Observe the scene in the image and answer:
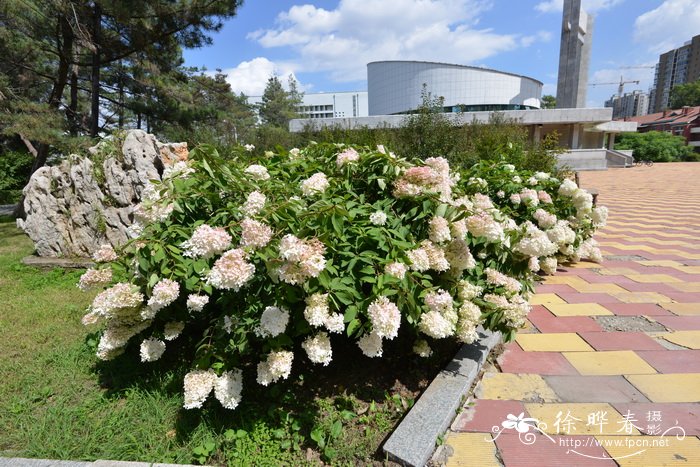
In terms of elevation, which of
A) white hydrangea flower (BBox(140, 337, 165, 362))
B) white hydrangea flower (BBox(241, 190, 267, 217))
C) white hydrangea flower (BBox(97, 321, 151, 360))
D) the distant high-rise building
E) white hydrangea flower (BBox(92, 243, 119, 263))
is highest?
the distant high-rise building

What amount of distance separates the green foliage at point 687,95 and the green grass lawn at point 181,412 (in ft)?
293

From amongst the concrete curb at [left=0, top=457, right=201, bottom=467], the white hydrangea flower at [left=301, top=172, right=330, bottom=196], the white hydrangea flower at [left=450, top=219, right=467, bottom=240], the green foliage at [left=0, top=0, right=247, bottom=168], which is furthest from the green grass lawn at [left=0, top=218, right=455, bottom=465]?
the green foliage at [left=0, top=0, right=247, bottom=168]

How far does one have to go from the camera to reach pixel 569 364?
233 cm

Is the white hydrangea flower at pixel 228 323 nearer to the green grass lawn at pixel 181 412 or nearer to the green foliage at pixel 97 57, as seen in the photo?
the green grass lawn at pixel 181 412

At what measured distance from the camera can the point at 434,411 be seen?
1.82 meters

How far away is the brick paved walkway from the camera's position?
1.68 meters

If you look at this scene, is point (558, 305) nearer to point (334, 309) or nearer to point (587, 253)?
point (587, 253)

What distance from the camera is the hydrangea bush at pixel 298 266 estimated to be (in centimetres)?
158

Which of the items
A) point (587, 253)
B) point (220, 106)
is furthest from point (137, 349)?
point (220, 106)

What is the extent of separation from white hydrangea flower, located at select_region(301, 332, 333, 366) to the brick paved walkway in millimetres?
717

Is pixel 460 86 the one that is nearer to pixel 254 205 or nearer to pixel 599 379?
pixel 599 379

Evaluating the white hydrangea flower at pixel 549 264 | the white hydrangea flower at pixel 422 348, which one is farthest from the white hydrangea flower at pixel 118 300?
the white hydrangea flower at pixel 549 264

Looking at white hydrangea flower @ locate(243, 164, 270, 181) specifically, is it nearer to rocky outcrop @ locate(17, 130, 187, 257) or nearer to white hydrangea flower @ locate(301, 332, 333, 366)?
white hydrangea flower @ locate(301, 332, 333, 366)

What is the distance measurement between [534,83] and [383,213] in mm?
56573
